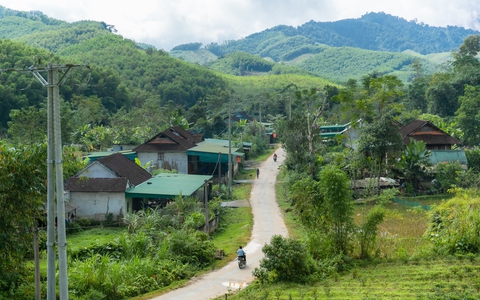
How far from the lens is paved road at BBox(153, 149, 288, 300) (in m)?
15.9

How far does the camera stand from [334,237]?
720 inches

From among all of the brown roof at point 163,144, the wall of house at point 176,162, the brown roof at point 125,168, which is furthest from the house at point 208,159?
the brown roof at point 125,168

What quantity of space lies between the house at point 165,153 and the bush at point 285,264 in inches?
958

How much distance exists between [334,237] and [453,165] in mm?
19841

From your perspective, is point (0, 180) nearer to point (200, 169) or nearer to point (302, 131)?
point (302, 131)

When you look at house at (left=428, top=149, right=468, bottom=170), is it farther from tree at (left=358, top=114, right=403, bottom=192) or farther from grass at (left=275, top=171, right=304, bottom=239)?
grass at (left=275, top=171, right=304, bottom=239)

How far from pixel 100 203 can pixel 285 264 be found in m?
13.2

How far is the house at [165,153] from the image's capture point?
40250 millimetres

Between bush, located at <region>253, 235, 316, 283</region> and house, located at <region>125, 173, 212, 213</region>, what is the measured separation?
856 cm

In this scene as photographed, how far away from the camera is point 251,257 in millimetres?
20219

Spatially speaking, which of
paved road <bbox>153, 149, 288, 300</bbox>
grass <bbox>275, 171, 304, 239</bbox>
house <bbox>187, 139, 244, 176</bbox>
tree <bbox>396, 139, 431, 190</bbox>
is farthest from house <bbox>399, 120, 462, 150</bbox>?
house <bbox>187, 139, 244, 176</bbox>

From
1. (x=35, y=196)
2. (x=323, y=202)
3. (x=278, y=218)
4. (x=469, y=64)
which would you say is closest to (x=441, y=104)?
(x=469, y=64)

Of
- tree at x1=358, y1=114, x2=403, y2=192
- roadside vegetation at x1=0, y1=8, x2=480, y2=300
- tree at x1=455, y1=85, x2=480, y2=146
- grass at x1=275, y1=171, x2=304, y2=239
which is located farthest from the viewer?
tree at x1=455, y1=85, x2=480, y2=146

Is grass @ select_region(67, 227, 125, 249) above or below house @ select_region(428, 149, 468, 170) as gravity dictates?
below
